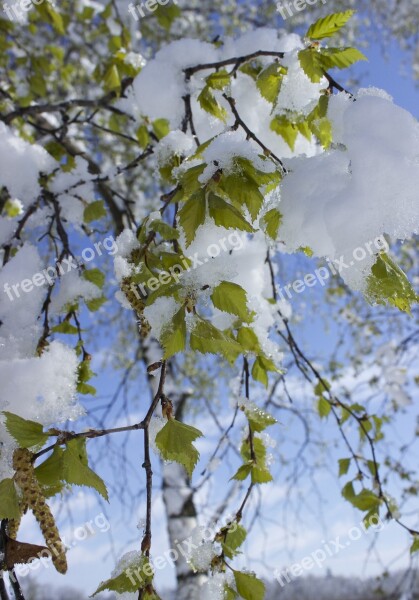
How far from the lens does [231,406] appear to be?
1.39 metres

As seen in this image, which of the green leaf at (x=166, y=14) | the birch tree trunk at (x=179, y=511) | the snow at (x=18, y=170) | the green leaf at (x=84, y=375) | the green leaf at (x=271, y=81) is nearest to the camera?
the green leaf at (x=271, y=81)

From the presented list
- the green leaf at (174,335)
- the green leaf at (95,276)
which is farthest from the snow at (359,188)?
the green leaf at (95,276)

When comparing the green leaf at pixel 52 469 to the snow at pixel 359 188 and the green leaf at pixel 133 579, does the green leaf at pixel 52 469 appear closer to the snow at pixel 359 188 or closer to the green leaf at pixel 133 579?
the green leaf at pixel 133 579

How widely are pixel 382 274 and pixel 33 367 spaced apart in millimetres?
681

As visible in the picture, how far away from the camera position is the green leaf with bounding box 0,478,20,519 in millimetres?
718

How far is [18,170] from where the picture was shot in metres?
1.72

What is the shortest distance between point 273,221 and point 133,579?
1.95ft

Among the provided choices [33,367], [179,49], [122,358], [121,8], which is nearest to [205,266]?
[33,367]

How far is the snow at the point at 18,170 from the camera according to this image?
1701mm

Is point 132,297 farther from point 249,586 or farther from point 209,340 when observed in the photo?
point 249,586

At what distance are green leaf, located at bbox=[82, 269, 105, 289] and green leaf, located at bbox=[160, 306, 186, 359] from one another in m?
0.65

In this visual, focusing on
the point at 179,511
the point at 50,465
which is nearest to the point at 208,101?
the point at 50,465

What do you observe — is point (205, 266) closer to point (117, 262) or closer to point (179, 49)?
point (117, 262)

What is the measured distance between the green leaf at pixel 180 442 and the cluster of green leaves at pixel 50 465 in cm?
11
